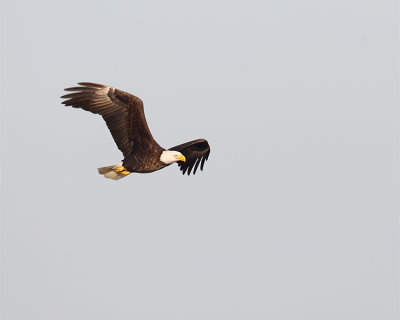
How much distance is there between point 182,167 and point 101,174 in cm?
215

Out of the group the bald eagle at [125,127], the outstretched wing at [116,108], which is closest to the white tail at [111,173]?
the bald eagle at [125,127]

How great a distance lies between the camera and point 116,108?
2188cm

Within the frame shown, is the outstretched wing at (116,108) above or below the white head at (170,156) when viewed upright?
above

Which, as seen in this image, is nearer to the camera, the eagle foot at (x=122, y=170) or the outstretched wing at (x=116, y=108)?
the outstretched wing at (x=116, y=108)

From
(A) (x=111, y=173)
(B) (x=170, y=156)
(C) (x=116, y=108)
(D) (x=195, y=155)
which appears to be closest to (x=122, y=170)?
(A) (x=111, y=173)

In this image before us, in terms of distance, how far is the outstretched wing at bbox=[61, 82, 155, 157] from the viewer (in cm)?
2175

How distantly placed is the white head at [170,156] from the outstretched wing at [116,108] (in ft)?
1.18

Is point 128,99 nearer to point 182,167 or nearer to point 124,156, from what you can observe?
point 124,156

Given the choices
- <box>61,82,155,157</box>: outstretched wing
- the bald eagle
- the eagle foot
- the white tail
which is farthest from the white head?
the white tail

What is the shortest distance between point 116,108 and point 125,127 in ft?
1.15

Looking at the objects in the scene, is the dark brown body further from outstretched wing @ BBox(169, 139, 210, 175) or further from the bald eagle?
outstretched wing @ BBox(169, 139, 210, 175)

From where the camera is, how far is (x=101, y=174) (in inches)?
890

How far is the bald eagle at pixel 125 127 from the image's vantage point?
2177 cm

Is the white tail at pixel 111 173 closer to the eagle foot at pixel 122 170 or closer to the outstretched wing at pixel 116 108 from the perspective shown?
the eagle foot at pixel 122 170
